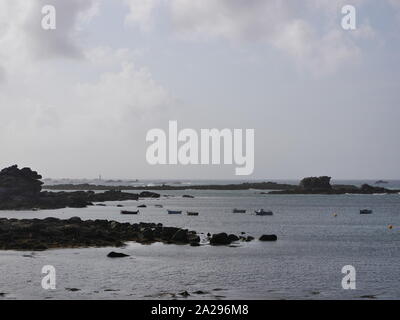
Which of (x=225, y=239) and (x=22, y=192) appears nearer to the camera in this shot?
(x=225, y=239)

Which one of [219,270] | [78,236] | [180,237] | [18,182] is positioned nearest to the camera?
[219,270]

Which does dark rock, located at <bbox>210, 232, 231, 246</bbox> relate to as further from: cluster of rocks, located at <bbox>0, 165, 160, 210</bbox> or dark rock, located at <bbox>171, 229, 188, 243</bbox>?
cluster of rocks, located at <bbox>0, 165, 160, 210</bbox>

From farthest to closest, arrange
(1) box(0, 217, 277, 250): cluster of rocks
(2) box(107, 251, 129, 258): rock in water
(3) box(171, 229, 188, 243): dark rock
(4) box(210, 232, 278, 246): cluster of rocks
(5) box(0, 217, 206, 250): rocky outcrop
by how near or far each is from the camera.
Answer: (3) box(171, 229, 188, 243): dark rock < (4) box(210, 232, 278, 246): cluster of rocks < (1) box(0, 217, 277, 250): cluster of rocks < (5) box(0, 217, 206, 250): rocky outcrop < (2) box(107, 251, 129, 258): rock in water

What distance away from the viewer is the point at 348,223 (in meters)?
106

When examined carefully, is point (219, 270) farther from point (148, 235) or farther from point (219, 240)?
point (148, 235)

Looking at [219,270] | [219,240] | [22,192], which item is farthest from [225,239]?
[22,192]

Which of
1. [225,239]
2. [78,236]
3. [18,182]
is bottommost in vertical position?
[225,239]

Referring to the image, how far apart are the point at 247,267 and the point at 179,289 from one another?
12542mm

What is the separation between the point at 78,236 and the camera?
219 ft

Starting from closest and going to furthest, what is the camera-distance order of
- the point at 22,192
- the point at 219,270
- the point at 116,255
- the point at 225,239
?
the point at 219,270 → the point at 116,255 → the point at 225,239 → the point at 22,192

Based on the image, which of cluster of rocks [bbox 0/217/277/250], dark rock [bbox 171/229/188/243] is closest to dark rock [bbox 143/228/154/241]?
cluster of rocks [bbox 0/217/277/250]

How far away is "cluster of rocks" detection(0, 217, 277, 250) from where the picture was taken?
6228 centimetres
